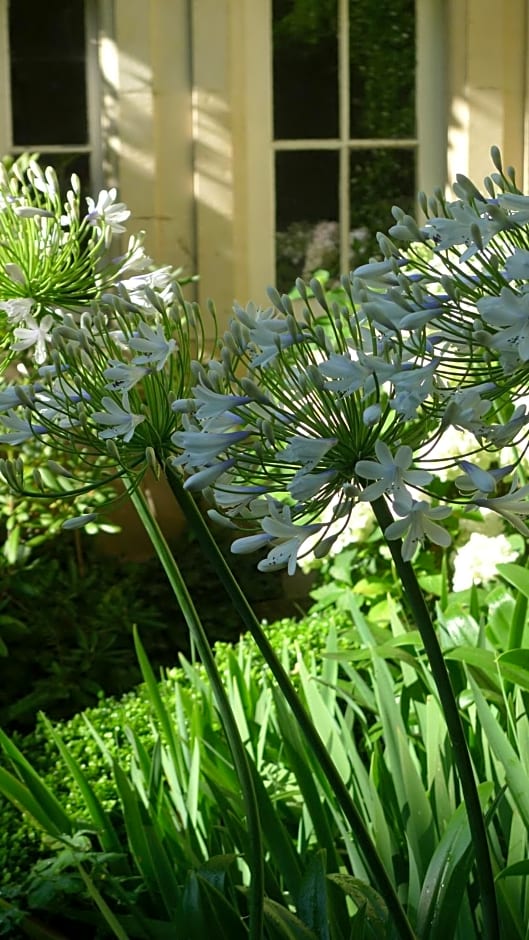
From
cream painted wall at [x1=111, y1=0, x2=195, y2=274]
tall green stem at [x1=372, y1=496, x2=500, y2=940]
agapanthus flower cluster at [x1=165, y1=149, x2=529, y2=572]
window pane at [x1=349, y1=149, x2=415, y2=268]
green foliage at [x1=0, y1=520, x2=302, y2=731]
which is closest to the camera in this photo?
agapanthus flower cluster at [x1=165, y1=149, x2=529, y2=572]

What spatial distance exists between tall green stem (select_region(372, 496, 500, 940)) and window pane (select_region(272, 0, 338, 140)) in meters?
3.52

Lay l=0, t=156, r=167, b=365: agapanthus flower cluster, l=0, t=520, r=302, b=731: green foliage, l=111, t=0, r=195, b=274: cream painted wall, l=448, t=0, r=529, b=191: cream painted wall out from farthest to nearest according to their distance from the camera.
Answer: l=448, t=0, r=529, b=191: cream painted wall
l=111, t=0, r=195, b=274: cream painted wall
l=0, t=520, r=302, b=731: green foliage
l=0, t=156, r=167, b=365: agapanthus flower cluster

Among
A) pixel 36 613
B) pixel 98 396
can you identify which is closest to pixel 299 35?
pixel 36 613

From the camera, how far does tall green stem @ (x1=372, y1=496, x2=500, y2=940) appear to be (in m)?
0.88

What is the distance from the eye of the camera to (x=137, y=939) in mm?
1738

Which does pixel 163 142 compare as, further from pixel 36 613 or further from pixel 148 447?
pixel 148 447

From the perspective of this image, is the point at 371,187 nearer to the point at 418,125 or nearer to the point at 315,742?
the point at 418,125

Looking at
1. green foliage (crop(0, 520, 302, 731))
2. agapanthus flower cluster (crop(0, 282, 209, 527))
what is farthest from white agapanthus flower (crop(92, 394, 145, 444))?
green foliage (crop(0, 520, 302, 731))

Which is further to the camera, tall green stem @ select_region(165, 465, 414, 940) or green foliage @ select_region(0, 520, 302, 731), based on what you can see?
green foliage @ select_region(0, 520, 302, 731)

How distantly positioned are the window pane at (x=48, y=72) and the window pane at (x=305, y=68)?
2.23ft

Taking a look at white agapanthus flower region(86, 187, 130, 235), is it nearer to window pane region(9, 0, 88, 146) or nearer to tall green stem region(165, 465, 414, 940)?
tall green stem region(165, 465, 414, 940)

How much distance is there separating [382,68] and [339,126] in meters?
0.25

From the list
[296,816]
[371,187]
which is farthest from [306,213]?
[296,816]

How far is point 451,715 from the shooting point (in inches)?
36.0
